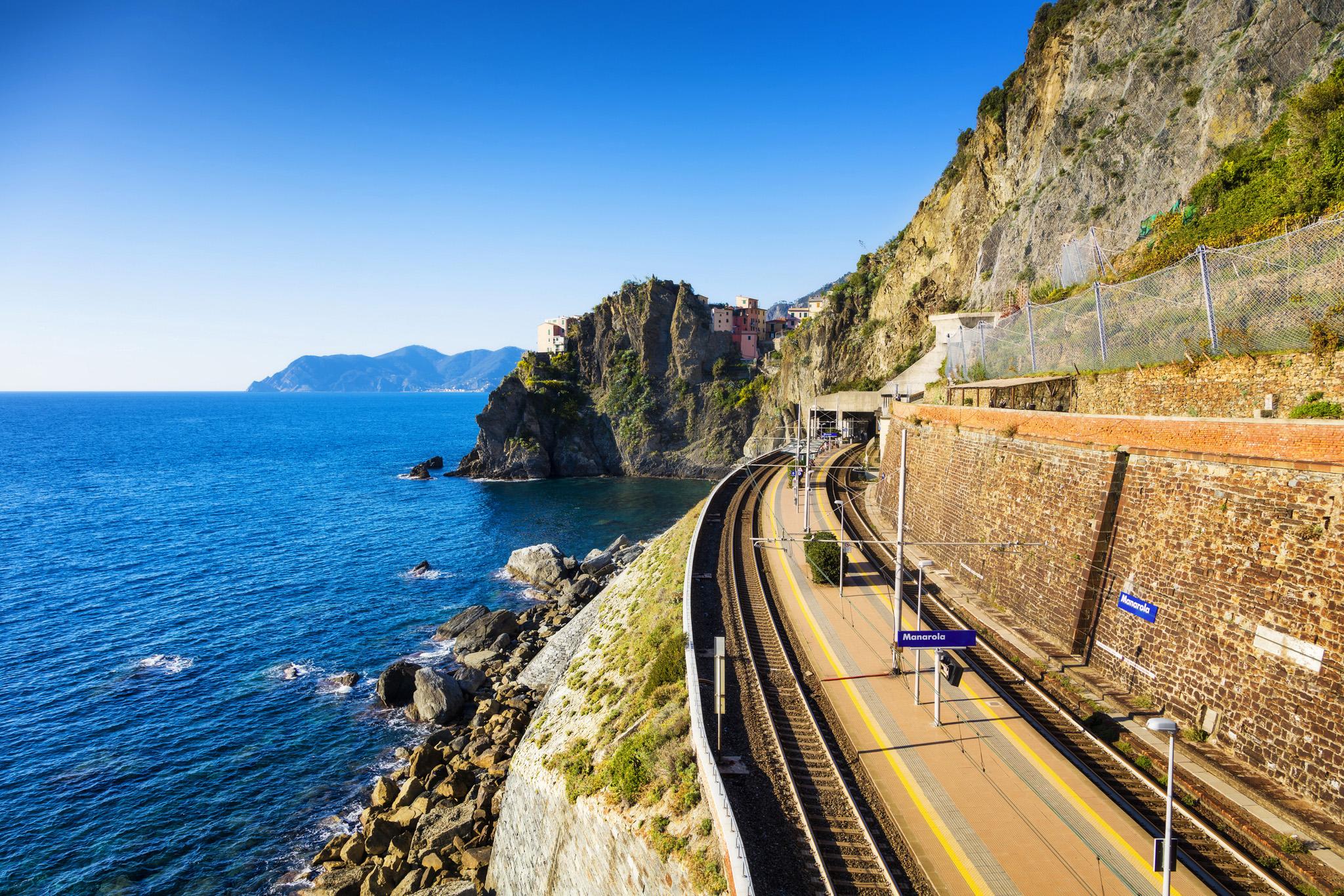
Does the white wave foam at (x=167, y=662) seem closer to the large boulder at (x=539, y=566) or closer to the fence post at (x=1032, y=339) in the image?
the large boulder at (x=539, y=566)

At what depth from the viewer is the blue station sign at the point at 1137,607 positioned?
44.3 ft

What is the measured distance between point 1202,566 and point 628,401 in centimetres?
8253

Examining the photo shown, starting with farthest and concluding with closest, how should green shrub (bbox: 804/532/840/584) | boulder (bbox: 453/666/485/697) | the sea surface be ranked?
1. boulder (bbox: 453/666/485/697)
2. green shrub (bbox: 804/532/840/584)
3. the sea surface

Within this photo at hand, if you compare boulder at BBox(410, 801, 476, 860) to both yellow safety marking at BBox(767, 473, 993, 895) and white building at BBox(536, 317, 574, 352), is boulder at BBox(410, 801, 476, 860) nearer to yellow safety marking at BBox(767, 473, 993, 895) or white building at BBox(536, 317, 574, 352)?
yellow safety marking at BBox(767, 473, 993, 895)

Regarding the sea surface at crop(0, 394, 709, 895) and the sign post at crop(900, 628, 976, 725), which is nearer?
the sign post at crop(900, 628, 976, 725)

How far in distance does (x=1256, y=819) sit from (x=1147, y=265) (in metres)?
20.0

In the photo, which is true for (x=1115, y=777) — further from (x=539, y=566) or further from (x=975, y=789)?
(x=539, y=566)

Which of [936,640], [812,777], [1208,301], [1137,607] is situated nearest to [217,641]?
[812,777]

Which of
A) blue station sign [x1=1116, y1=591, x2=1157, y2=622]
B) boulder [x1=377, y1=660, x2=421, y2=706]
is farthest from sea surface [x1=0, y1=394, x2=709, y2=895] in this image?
blue station sign [x1=1116, y1=591, x2=1157, y2=622]

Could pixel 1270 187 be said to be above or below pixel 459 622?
above

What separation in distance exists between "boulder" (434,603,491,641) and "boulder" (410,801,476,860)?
51.3 ft

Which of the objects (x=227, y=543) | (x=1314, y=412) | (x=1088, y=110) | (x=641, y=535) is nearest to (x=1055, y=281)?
(x=1088, y=110)

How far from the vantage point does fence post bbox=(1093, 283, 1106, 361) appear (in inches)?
756

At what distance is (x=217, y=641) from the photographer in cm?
3450
